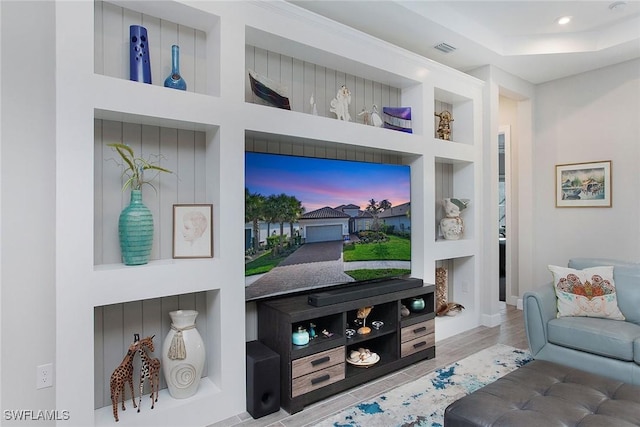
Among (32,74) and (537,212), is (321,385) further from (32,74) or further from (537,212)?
(537,212)

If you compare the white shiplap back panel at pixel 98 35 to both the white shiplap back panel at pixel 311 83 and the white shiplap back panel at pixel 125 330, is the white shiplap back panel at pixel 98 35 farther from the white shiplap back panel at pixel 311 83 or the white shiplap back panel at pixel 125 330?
the white shiplap back panel at pixel 125 330

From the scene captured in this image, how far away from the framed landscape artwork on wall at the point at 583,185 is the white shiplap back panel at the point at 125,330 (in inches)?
168

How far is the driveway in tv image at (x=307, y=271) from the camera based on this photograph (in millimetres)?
2523

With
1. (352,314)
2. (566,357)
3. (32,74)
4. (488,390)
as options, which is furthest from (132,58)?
(566,357)

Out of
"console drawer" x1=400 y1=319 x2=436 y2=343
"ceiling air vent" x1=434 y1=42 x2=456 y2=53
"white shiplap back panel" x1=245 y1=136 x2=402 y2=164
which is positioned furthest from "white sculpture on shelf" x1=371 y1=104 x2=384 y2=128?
"console drawer" x1=400 y1=319 x2=436 y2=343

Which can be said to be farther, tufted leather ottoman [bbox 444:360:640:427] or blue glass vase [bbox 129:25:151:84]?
blue glass vase [bbox 129:25:151:84]

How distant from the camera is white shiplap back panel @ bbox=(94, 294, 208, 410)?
211 centimetres

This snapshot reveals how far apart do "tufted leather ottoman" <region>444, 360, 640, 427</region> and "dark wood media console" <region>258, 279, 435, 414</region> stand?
3.00 ft

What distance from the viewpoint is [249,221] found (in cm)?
247

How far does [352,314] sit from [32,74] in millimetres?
2518

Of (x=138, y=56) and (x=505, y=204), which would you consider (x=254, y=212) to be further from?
(x=505, y=204)

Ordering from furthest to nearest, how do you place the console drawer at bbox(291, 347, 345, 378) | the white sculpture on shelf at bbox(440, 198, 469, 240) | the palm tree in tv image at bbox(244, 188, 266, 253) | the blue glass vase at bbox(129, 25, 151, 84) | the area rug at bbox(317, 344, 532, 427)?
the white sculpture on shelf at bbox(440, 198, 469, 240) < the palm tree in tv image at bbox(244, 188, 266, 253) < the console drawer at bbox(291, 347, 345, 378) < the area rug at bbox(317, 344, 532, 427) < the blue glass vase at bbox(129, 25, 151, 84)

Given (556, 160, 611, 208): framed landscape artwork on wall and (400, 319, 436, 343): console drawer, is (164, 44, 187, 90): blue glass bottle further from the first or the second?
(556, 160, 611, 208): framed landscape artwork on wall

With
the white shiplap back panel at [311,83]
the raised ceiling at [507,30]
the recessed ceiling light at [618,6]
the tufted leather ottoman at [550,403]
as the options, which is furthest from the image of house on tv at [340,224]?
the recessed ceiling light at [618,6]
